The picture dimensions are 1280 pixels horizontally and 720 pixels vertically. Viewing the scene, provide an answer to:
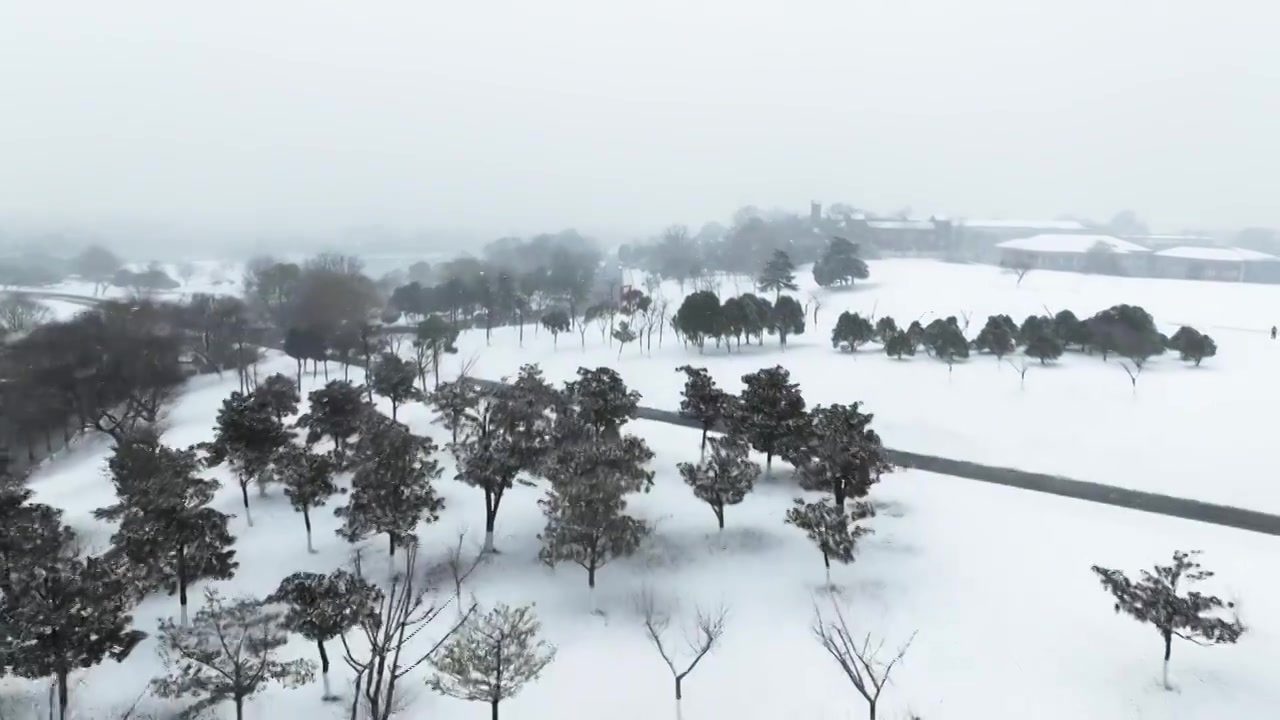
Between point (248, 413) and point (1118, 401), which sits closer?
point (248, 413)

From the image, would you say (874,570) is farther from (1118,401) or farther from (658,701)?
(1118,401)

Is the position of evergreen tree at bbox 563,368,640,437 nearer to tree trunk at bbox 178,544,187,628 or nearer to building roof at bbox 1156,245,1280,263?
tree trunk at bbox 178,544,187,628

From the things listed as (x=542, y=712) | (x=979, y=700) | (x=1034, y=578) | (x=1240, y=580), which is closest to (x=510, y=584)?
(x=542, y=712)

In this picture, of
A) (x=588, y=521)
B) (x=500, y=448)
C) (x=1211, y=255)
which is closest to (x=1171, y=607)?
(x=588, y=521)

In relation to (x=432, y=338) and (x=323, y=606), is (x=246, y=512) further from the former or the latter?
(x=432, y=338)

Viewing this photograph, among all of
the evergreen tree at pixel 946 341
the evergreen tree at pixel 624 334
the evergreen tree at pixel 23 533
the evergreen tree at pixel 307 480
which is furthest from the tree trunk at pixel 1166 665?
the evergreen tree at pixel 624 334

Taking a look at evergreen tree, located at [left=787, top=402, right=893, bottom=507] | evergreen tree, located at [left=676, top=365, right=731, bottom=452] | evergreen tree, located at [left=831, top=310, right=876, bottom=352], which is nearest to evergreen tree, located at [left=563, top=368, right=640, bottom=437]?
evergreen tree, located at [left=676, top=365, right=731, bottom=452]

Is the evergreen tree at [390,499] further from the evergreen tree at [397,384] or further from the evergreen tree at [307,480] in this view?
the evergreen tree at [397,384]
